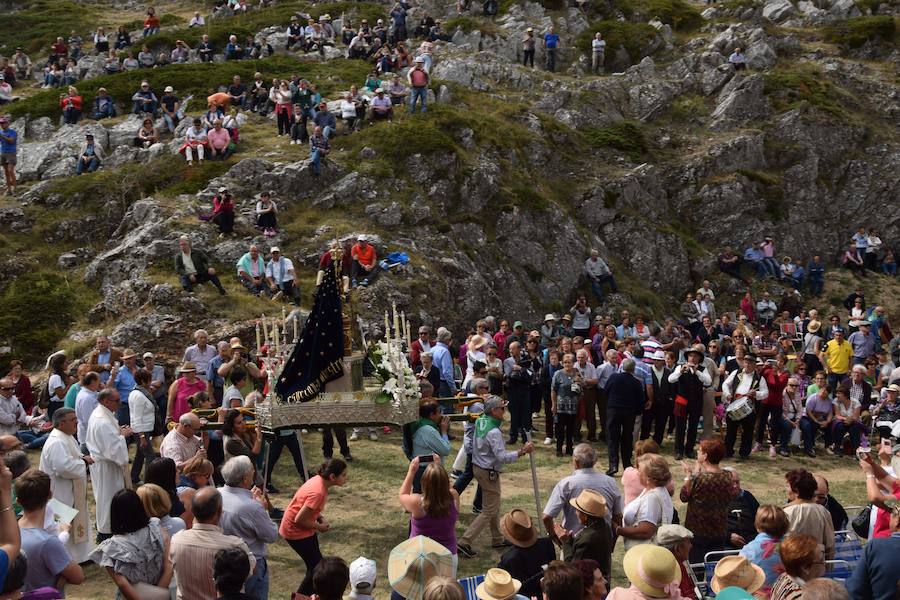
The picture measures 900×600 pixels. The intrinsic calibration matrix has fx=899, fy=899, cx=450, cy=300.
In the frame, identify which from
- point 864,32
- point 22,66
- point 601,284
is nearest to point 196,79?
point 22,66

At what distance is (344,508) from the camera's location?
12922mm

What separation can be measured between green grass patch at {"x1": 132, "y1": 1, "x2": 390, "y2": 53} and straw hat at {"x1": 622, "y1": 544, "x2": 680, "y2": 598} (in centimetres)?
3716

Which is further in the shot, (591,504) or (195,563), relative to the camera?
(591,504)

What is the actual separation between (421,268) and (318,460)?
29.5 ft

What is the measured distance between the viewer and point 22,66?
1582 inches

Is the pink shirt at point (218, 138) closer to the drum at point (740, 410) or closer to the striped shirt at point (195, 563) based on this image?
the drum at point (740, 410)

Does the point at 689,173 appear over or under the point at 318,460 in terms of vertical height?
over

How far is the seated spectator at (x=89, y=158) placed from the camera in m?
28.4

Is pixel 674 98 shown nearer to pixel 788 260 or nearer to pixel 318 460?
pixel 788 260

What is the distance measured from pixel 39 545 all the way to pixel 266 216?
698 inches

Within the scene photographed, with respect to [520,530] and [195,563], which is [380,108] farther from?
[195,563]

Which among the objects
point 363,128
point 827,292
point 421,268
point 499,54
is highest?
point 499,54

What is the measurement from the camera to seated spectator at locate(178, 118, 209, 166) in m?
27.0

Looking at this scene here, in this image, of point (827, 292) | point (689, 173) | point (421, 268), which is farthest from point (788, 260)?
point (421, 268)
